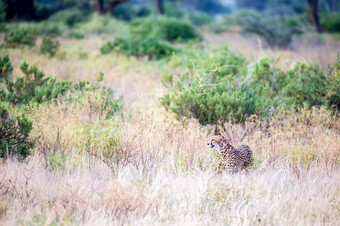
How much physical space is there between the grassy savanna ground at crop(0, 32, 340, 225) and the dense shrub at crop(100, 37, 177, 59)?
6842 mm

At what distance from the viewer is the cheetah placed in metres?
5.57

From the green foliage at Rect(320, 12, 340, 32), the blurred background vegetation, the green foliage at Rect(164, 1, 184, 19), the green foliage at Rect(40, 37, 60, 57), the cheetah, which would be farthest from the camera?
the green foliage at Rect(164, 1, 184, 19)

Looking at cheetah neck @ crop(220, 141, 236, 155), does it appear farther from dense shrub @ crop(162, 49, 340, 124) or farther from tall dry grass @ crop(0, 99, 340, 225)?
dense shrub @ crop(162, 49, 340, 124)

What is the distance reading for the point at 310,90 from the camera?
8336mm

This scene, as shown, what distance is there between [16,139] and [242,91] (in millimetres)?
4614

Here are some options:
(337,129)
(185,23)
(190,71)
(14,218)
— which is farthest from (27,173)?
(185,23)

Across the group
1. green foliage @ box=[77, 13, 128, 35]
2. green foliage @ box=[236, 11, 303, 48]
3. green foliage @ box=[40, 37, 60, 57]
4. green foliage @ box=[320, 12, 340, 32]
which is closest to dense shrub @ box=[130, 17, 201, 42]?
green foliage @ box=[77, 13, 128, 35]

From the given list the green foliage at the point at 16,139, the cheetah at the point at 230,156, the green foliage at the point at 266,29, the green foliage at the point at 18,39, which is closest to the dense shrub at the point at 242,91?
the cheetah at the point at 230,156

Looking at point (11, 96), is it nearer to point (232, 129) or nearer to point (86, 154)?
point (86, 154)

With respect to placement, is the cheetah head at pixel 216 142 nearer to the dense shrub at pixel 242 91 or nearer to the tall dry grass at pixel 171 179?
the tall dry grass at pixel 171 179

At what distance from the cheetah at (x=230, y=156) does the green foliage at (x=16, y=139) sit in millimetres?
2495

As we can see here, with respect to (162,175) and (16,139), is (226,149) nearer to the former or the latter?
(162,175)

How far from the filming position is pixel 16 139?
5.80 meters

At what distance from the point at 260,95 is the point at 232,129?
2.21 meters
